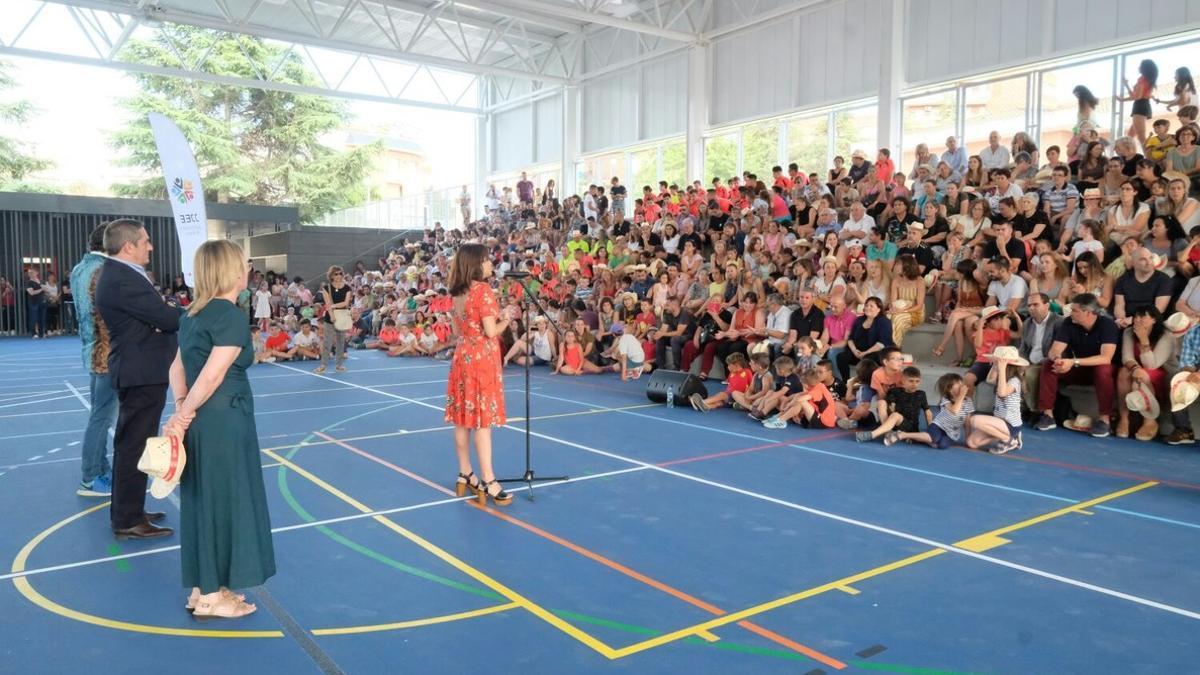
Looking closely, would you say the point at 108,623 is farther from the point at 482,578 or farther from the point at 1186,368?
the point at 1186,368

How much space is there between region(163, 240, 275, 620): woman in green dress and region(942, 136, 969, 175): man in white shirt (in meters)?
12.0

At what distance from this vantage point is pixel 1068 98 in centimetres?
1466

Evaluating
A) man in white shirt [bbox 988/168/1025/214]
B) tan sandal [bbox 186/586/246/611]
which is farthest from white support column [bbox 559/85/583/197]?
tan sandal [bbox 186/586/246/611]

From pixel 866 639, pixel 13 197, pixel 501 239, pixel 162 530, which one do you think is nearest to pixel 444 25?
pixel 501 239

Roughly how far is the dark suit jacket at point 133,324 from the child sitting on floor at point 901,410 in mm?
5647

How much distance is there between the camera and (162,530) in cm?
475

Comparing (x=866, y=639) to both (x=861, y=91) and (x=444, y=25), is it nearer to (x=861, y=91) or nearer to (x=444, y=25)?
(x=861, y=91)

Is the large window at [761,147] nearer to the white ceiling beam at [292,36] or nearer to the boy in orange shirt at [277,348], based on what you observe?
the white ceiling beam at [292,36]

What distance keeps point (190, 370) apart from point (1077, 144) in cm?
1185

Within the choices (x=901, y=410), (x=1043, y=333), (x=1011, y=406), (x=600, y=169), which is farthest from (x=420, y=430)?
(x=600, y=169)

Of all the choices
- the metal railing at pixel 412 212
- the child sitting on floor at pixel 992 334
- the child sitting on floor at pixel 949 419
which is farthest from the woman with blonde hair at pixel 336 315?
the metal railing at pixel 412 212

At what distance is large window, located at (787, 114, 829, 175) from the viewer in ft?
63.0

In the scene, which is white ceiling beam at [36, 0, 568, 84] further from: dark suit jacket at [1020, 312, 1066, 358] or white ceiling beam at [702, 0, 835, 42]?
dark suit jacket at [1020, 312, 1066, 358]

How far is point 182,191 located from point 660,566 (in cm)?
762
